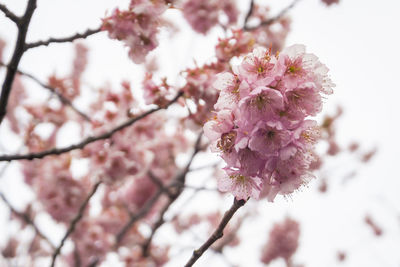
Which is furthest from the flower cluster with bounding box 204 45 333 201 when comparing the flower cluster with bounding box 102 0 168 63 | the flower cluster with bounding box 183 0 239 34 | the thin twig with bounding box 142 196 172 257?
the flower cluster with bounding box 183 0 239 34

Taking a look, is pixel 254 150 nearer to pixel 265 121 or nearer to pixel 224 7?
pixel 265 121

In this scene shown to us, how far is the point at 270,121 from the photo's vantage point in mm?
1127

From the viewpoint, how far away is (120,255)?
5.16 m

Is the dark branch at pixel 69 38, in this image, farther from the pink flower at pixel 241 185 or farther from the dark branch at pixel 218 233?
the dark branch at pixel 218 233

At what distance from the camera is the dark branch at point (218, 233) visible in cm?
115

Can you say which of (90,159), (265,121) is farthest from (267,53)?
(90,159)

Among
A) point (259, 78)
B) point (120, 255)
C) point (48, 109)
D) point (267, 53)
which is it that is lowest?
point (120, 255)

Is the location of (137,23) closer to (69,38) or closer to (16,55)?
(69,38)

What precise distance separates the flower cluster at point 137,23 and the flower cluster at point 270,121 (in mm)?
1022

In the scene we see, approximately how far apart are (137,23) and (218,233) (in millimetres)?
1526

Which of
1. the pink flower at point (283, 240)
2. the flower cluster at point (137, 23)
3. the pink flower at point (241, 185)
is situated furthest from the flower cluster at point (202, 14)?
the pink flower at point (283, 240)

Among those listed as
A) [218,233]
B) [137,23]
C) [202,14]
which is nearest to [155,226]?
[137,23]

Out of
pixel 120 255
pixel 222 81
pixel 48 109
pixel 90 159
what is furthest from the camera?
pixel 120 255

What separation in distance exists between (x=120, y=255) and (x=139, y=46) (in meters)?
4.04
